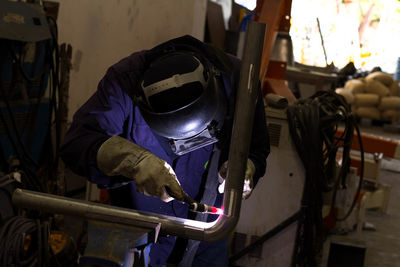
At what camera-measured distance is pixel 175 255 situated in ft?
5.43

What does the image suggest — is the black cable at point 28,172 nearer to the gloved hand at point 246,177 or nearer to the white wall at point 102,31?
the white wall at point 102,31

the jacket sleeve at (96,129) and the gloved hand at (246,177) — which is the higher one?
the jacket sleeve at (96,129)

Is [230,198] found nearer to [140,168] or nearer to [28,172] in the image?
[140,168]

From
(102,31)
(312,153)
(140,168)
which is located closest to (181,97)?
(140,168)

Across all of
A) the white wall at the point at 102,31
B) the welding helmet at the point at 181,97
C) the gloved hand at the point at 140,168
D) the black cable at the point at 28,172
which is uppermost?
the white wall at the point at 102,31

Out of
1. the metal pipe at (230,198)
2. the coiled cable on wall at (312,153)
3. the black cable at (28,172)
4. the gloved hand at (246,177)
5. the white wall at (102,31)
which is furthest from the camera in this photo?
the white wall at (102,31)

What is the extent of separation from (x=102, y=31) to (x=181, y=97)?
8.21 feet

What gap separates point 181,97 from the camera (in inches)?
51.3

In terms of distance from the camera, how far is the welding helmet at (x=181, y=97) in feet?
4.24

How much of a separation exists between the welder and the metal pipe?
237 millimetres

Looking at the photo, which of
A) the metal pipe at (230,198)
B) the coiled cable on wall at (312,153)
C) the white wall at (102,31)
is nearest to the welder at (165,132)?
the metal pipe at (230,198)

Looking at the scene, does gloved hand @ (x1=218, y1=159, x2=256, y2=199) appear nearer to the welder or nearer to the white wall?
the welder

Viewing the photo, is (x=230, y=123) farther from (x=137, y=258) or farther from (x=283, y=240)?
(x=283, y=240)

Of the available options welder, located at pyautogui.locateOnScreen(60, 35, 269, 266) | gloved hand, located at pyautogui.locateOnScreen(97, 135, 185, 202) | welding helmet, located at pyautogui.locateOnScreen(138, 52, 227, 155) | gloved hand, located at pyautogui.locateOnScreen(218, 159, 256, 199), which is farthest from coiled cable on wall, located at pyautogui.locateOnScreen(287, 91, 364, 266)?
gloved hand, located at pyautogui.locateOnScreen(97, 135, 185, 202)
